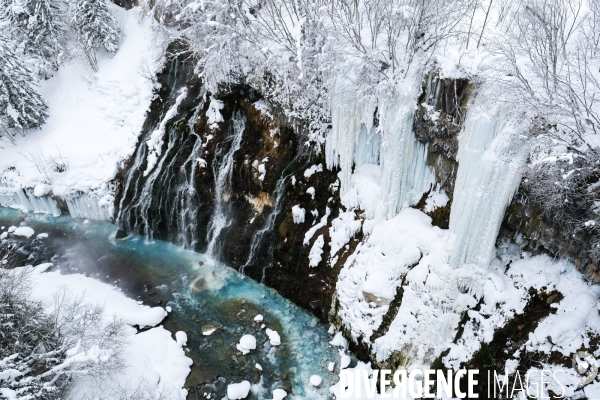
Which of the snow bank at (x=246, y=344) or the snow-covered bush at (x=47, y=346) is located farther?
the snow bank at (x=246, y=344)

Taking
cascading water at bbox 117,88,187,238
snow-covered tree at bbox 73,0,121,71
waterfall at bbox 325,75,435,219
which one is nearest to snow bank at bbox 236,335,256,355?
waterfall at bbox 325,75,435,219

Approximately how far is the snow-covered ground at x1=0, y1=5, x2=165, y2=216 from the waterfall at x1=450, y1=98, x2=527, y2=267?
12061 mm

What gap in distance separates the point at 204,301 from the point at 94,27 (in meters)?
12.9

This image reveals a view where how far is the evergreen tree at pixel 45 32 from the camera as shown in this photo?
612 inches

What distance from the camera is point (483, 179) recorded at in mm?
7426

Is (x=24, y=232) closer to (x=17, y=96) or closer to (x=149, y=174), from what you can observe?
(x=149, y=174)

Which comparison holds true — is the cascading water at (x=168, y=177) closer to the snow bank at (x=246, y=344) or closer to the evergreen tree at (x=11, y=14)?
the snow bank at (x=246, y=344)

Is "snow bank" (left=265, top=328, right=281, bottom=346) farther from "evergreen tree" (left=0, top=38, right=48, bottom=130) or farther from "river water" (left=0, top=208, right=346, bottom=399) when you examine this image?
"evergreen tree" (left=0, top=38, right=48, bottom=130)

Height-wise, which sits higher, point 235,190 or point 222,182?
point 222,182

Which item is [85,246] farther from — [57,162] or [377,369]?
[377,369]

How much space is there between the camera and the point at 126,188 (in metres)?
14.0

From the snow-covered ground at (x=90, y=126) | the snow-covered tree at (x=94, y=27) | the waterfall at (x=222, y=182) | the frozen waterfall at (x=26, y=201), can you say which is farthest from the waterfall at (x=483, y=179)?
the snow-covered tree at (x=94, y=27)

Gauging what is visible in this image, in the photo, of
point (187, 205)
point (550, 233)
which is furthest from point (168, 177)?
point (550, 233)

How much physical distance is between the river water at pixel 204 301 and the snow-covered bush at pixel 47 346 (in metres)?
1.95
